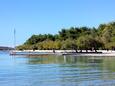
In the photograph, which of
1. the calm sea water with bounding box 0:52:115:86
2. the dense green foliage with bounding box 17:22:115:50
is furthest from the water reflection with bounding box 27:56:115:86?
the dense green foliage with bounding box 17:22:115:50

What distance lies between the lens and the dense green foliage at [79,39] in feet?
389

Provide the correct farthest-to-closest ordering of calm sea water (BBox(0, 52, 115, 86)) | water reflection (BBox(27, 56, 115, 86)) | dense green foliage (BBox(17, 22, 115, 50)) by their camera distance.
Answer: dense green foliage (BBox(17, 22, 115, 50)) < water reflection (BBox(27, 56, 115, 86)) < calm sea water (BBox(0, 52, 115, 86))

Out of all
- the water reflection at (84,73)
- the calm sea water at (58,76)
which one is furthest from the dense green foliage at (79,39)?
the calm sea water at (58,76)

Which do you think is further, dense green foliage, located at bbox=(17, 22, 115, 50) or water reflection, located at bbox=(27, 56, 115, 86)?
dense green foliage, located at bbox=(17, 22, 115, 50)

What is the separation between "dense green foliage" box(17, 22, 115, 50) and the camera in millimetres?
118562

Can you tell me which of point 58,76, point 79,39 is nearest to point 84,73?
point 58,76

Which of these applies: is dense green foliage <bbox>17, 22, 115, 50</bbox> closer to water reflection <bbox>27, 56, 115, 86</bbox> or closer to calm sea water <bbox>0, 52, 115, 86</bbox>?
water reflection <bbox>27, 56, 115, 86</bbox>

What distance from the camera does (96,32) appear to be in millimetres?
146500

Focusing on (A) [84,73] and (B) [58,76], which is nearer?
(B) [58,76]

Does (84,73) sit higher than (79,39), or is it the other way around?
(79,39)

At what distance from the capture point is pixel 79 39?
4793 inches

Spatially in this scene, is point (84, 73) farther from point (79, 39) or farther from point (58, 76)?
point (79, 39)

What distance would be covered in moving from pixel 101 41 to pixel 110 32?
9304mm

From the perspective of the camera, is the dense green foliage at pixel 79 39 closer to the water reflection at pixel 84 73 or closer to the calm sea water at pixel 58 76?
the water reflection at pixel 84 73
